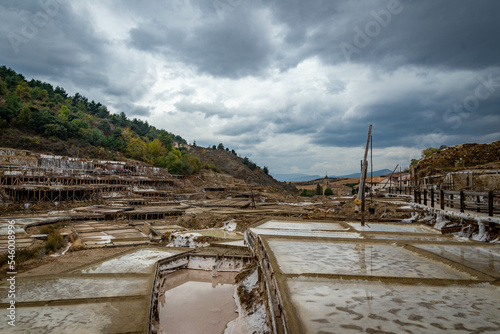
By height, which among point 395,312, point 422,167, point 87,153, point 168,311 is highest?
point 87,153

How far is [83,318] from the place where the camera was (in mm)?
5066

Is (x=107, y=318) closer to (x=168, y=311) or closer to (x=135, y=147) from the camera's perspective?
(x=168, y=311)

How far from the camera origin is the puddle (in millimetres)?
7449

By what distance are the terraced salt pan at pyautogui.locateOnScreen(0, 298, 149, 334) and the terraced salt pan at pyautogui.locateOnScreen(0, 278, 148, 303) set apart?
54 centimetres

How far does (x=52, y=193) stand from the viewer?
34500mm

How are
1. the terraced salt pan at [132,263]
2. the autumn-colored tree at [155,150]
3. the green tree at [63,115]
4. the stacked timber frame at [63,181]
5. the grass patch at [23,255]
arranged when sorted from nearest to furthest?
the terraced salt pan at [132,263] < the grass patch at [23,255] < the stacked timber frame at [63,181] < the green tree at [63,115] < the autumn-colored tree at [155,150]

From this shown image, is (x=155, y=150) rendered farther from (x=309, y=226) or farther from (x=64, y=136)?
(x=309, y=226)

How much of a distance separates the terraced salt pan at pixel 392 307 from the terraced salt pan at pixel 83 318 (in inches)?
114

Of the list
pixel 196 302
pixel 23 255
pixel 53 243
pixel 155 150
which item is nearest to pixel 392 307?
pixel 196 302

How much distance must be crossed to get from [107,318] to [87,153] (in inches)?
3018

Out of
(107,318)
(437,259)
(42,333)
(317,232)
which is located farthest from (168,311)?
(437,259)

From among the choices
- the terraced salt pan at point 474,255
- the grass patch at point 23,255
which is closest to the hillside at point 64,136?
the grass patch at point 23,255

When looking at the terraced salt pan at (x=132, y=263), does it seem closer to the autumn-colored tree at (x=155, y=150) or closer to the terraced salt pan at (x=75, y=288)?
the terraced salt pan at (x=75, y=288)

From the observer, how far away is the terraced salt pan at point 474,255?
5.98 m
